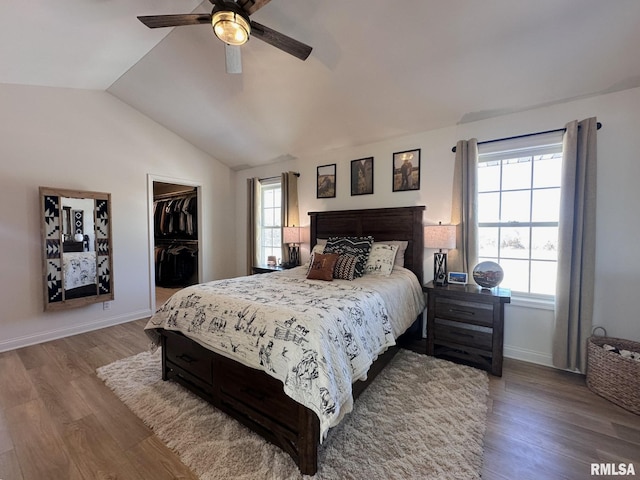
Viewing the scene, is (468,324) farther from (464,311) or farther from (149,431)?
(149,431)

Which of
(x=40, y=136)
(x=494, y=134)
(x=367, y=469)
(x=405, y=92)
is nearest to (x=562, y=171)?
(x=494, y=134)

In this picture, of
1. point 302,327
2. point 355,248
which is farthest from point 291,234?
point 302,327

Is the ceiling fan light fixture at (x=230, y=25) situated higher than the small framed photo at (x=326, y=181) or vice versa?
the ceiling fan light fixture at (x=230, y=25)

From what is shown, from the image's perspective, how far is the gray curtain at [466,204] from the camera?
111 inches

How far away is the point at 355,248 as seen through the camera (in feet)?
10.3

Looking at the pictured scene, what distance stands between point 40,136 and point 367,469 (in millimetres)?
4463

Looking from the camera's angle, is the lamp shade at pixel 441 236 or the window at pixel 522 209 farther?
the lamp shade at pixel 441 236

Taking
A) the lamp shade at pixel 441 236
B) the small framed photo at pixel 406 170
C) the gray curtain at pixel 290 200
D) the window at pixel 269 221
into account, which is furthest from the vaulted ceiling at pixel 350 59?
the window at pixel 269 221

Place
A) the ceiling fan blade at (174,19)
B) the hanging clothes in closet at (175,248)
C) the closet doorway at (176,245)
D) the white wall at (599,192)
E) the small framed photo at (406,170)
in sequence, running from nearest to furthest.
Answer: the ceiling fan blade at (174,19) → the white wall at (599,192) → the small framed photo at (406,170) → the closet doorway at (176,245) → the hanging clothes in closet at (175,248)

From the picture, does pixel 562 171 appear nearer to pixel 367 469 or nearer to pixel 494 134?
pixel 494 134

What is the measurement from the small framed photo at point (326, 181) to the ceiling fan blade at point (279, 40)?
1.98m

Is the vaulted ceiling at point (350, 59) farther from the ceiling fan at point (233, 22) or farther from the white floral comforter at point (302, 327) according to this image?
the white floral comforter at point (302, 327)

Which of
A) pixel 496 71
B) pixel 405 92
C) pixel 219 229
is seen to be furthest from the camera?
pixel 219 229

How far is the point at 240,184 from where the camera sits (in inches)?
201
